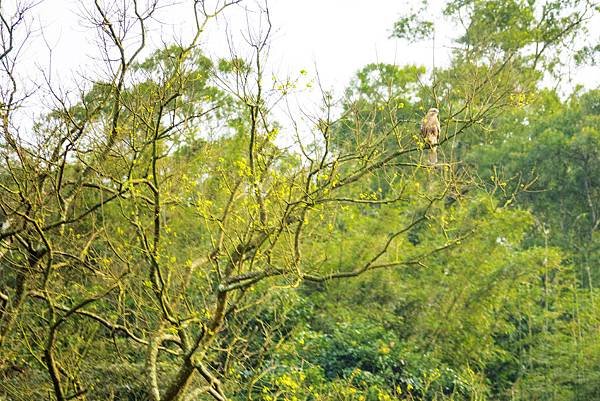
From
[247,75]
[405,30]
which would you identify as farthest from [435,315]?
[405,30]

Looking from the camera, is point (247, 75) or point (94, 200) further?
point (94, 200)

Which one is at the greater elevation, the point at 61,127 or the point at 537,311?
the point at 537,311

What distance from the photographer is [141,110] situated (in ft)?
21.4

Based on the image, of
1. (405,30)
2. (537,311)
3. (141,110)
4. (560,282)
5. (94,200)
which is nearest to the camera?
(141,110)

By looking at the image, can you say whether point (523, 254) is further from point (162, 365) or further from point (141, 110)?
point (141, 110)

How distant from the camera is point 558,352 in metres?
12.5

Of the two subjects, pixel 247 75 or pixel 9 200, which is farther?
pixel 9 200

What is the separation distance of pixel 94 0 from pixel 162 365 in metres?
3.07

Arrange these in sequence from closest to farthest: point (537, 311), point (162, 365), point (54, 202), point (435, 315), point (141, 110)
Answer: point (141, 110) < point (162, 365) < point (54, 202) < point (435, 315) < point (537, 311)

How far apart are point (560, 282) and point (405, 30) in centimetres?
626

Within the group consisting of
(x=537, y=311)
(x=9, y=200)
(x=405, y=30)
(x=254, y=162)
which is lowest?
(x=9, y=200)

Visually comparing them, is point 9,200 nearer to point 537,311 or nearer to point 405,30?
point 537,311

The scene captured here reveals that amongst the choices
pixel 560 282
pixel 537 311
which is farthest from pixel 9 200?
pixel 560 282

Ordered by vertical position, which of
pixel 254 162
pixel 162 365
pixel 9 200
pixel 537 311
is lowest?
pixel 162 365
